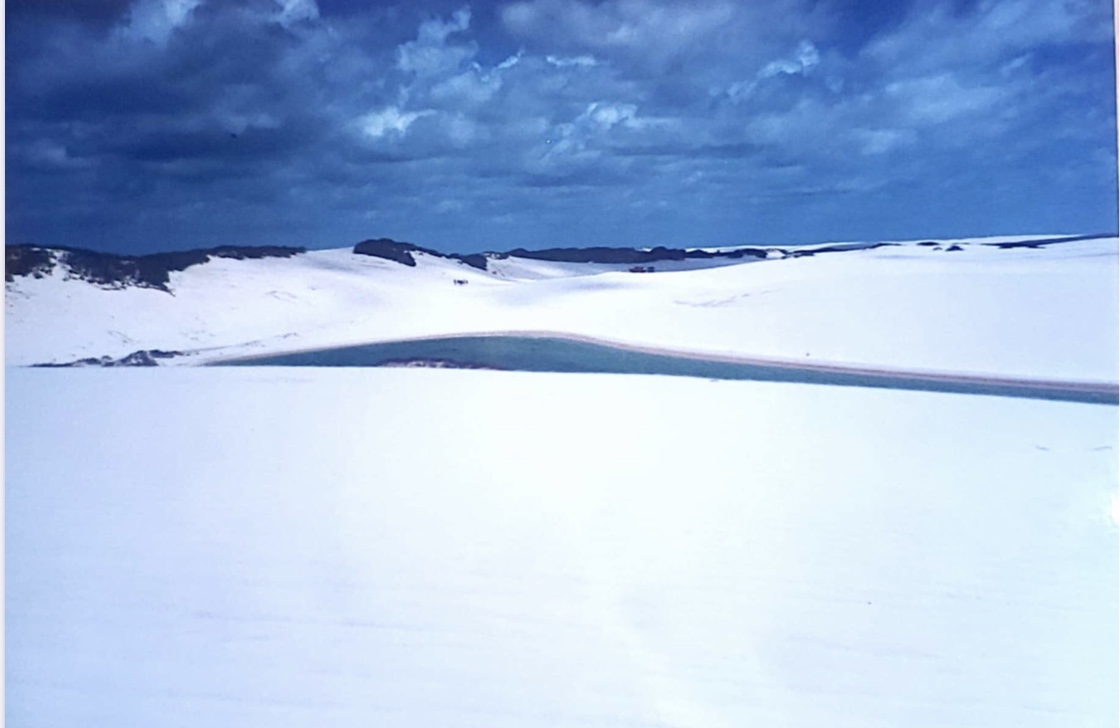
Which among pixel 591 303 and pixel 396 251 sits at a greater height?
pixel 396 251

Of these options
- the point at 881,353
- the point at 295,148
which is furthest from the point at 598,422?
the point at 295,148

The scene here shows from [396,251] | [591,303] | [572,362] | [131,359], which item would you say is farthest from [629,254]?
[131,359]

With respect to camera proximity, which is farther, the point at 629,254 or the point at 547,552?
the point at 629,254

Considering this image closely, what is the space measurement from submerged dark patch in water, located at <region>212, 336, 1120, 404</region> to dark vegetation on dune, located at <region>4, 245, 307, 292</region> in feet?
1.00

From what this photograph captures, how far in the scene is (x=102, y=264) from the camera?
7.67 feet

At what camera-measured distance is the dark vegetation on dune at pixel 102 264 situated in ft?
7.57

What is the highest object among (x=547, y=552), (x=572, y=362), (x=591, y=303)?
(x=591, y=303)

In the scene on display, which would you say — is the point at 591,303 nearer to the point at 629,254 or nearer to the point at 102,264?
the point at 629,254

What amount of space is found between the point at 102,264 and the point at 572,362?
4.43 ft

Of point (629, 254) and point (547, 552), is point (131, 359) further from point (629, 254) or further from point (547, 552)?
point (629, 254)

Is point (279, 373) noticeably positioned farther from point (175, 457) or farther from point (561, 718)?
point (561, 718)

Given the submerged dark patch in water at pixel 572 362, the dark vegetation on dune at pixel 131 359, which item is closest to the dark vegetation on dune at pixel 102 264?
the dark vegetation on dune at pixel 131 359

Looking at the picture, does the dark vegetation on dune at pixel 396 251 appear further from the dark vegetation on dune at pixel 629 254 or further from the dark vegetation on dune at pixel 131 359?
the dark vegetation on dune at pixel 131 359

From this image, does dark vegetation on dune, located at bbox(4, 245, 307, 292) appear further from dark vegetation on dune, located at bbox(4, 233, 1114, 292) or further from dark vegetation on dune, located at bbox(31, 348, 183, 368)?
dark vegetation on dune, located at bbox(31, 348, 183, 368)
